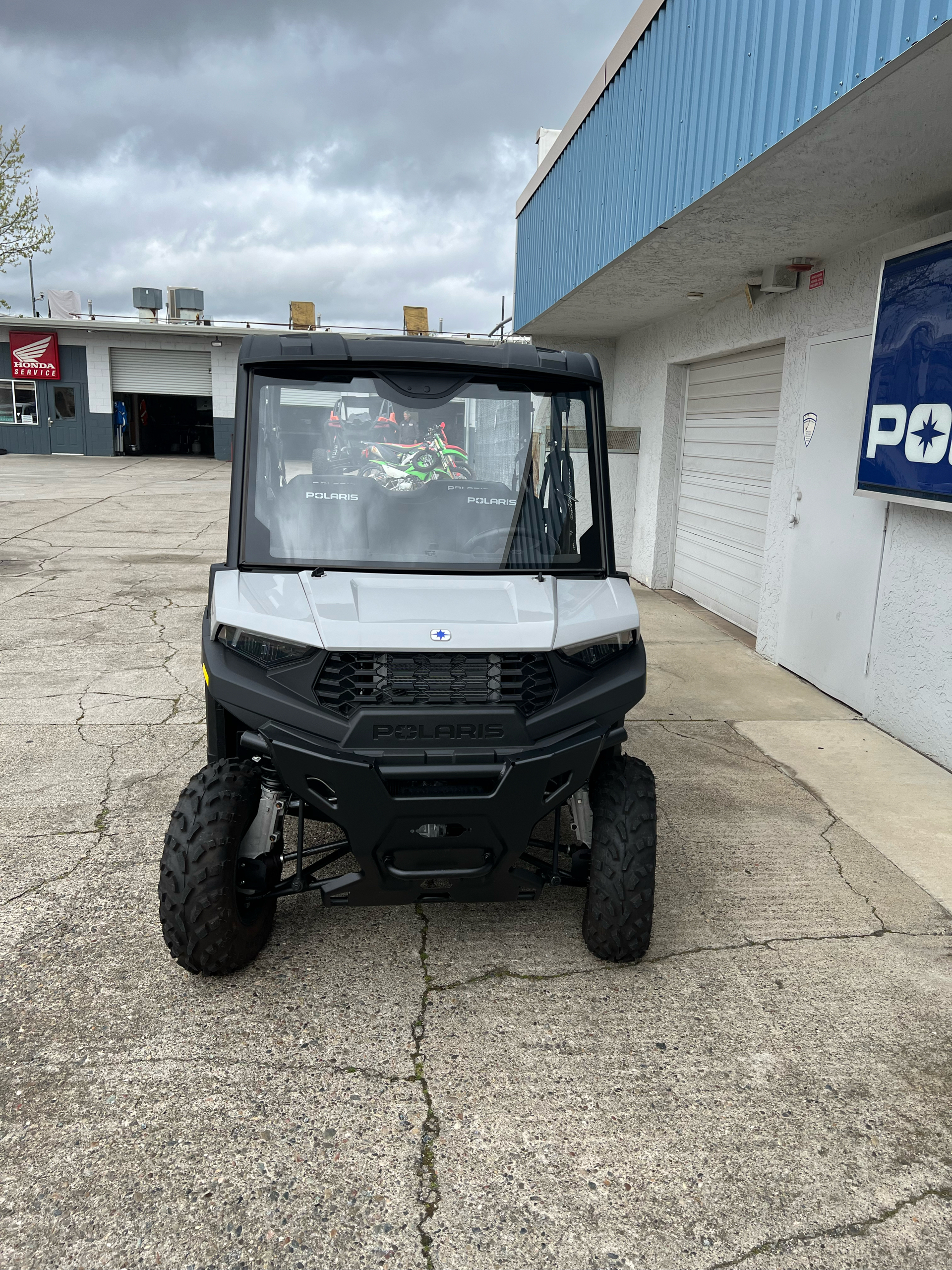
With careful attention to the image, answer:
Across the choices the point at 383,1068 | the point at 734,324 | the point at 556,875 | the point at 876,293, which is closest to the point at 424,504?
the point at 556,875

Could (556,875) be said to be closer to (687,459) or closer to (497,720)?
(497,720)

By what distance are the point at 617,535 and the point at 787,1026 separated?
9.56m

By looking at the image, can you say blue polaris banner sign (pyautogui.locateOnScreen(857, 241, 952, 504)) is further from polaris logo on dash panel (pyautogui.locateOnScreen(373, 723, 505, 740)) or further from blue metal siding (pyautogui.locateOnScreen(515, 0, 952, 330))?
polaris logo on dash panel (pyautogui.locateOnScreen(373, 723, 505, 740))

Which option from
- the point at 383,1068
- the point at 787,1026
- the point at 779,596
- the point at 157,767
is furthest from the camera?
the point at 779,596

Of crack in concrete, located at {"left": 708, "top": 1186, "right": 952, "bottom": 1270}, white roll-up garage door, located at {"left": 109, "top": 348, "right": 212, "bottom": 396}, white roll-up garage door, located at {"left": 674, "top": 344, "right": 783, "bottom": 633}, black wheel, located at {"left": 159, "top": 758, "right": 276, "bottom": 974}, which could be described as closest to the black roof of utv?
black wheel, located at {"left": 159, "top": 758, "right": 276, "bottom": 974}

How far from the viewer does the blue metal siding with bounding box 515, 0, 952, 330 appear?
145 inches

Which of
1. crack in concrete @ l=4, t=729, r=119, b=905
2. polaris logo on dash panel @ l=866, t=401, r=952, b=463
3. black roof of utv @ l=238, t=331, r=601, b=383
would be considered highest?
black roof of utv @ l=238, t=331, r=601, b=383

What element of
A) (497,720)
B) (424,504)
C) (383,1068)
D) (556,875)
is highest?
(424,504)

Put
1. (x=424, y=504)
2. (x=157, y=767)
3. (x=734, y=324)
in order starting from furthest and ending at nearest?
(x=734, y=324) < (x=157, y=767) < (x=424, y=504)

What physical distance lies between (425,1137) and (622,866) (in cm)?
105

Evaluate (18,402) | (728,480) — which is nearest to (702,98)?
(728,480)

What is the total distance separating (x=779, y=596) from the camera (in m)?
7.39

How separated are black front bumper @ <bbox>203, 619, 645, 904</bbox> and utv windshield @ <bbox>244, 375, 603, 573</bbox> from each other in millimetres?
526

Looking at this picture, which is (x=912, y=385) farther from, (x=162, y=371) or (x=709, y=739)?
(x=162, y=371)
